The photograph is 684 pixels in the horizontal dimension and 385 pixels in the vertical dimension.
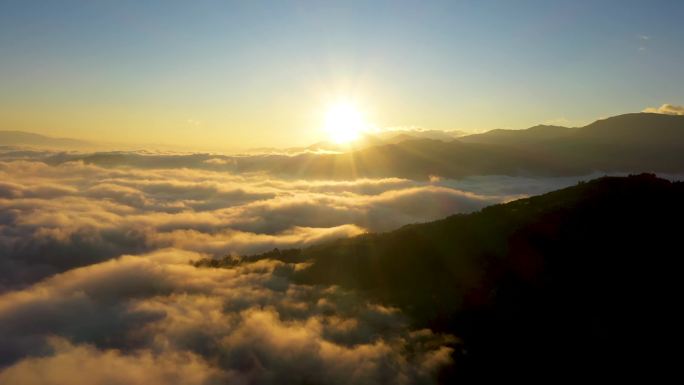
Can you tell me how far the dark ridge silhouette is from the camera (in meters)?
46.8

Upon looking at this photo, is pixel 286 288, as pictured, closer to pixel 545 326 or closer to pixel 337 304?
pixel 337 304

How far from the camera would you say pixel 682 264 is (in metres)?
53.2

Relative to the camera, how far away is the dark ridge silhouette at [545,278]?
46.8 metres

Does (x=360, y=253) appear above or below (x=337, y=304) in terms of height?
above

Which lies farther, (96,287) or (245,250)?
(245,250)

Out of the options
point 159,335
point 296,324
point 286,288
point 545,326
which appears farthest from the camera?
point 286,288

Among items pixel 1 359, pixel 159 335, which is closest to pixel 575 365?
pixel 159 335

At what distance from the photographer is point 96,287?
12250 cm

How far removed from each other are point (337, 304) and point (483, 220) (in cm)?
3002

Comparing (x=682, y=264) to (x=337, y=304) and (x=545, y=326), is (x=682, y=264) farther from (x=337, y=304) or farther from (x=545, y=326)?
(x=337, y=304)

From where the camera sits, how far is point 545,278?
57.2 meters

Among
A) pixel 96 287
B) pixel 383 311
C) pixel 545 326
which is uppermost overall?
pixel 545 326

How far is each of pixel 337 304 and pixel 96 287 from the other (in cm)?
8877

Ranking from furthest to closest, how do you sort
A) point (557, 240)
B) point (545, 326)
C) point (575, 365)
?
1. point (557, 240)
2. point (545, 326)
3. point (575, 365)
